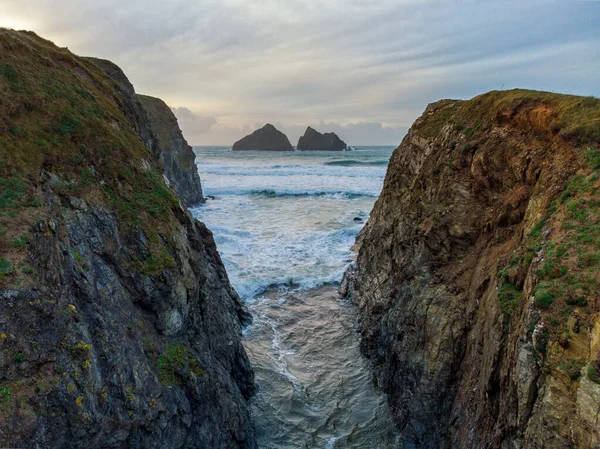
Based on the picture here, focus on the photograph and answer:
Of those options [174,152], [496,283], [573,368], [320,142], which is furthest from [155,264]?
[320,142]

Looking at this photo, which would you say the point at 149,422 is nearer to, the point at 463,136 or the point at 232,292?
the point at 232,292

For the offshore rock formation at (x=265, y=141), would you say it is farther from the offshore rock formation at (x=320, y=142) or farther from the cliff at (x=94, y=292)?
the cliff at (x=94, y=292)

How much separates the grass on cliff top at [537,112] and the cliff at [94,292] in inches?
425

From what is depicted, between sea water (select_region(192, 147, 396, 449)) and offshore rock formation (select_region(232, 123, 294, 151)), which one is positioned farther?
offshore rock formation (select_region(232, 123, 294, 151))

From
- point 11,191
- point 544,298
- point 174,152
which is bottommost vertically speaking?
point 544,298

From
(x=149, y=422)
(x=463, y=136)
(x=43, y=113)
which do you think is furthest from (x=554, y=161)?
(x=43, y=113)

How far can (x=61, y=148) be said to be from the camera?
391 inches

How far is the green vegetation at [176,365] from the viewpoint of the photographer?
8.90m

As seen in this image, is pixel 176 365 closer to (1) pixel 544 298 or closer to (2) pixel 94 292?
(2) pixel 94 292

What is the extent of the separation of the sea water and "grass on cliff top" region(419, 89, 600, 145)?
9668 millimetres

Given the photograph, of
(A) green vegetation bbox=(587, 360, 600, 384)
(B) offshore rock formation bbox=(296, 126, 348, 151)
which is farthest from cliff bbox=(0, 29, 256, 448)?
(B) offshore rock formation bbox=(296, 126, 348, 151)

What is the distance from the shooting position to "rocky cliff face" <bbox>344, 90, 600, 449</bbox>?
6.50 metres

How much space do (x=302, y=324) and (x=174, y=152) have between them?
110 feet

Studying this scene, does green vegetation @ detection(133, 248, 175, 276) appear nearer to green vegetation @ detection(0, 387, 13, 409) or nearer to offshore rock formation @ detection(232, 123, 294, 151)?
green vegetation @ detection(0, 387, 13, 409)
